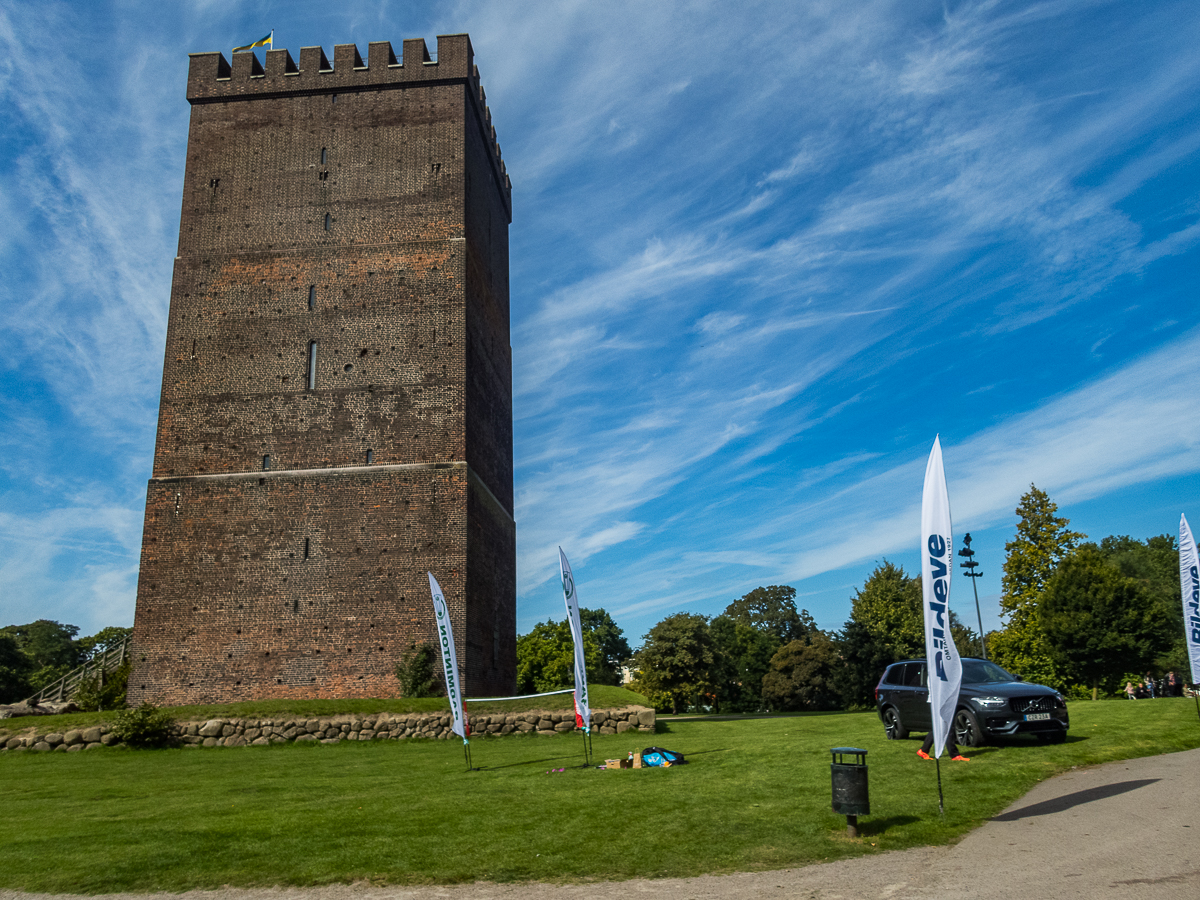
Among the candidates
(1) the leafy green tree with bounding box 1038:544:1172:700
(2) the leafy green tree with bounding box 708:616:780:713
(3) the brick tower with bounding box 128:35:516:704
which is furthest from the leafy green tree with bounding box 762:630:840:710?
(3) the brick tower with bounding box 128:35:516:704

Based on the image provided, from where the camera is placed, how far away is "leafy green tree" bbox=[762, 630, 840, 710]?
49.9 m

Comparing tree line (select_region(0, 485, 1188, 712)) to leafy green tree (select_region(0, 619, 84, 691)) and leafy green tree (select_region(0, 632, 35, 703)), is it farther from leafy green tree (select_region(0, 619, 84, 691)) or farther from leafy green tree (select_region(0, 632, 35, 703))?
leafy green tree (select_region(0, 619, 84, 691))

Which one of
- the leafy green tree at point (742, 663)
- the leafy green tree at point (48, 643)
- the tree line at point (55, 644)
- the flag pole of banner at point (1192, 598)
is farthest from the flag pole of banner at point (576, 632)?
the leafy green tree at point (48, 643)

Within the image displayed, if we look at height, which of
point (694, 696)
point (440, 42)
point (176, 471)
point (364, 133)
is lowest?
point (694, 696)

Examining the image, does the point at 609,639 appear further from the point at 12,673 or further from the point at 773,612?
the point at 12,673

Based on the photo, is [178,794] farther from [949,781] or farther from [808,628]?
[808,628]

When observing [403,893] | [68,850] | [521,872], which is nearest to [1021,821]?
[521,872]

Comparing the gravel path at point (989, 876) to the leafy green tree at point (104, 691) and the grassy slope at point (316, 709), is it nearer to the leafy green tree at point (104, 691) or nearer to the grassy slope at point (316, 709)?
the grassy slope at point (316, 709)

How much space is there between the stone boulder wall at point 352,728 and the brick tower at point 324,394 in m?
4.31

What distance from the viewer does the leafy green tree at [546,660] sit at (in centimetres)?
7138

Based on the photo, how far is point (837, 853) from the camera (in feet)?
24.7

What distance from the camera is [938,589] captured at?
8.56m

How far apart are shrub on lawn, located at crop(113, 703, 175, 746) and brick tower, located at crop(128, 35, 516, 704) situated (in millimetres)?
4987

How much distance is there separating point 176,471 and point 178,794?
59.0 feet
